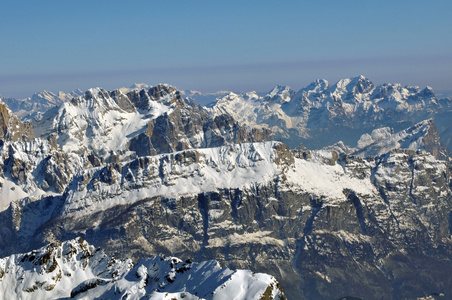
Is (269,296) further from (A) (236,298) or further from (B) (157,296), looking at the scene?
(B) (157,296)

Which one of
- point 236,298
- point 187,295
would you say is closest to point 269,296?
point 236,298

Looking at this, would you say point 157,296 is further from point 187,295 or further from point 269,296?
point 269,296

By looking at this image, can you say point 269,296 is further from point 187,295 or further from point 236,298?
point 187,295

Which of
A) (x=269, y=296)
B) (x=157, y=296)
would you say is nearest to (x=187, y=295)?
(x=157, y=296)

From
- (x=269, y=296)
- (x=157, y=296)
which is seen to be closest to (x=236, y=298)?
(x=269, y=296)
